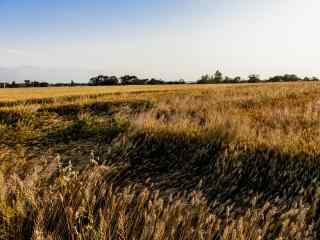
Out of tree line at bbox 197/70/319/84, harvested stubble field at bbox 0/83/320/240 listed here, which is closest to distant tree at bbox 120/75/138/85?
tree line at bbox 197/70/319/84

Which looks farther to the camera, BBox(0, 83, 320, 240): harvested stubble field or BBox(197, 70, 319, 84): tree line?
BBox(197, 70, 319, 84): tree line

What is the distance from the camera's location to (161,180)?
4156 mm

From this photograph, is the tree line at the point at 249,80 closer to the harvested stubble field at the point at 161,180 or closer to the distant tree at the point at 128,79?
the distant tree at the point at 128,79

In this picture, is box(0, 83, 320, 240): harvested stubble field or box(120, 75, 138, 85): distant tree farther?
box(120, 75, 138, 85): distant tree

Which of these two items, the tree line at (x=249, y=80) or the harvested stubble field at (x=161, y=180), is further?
the tree line at (x=249, y=80)

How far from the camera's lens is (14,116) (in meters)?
9.92

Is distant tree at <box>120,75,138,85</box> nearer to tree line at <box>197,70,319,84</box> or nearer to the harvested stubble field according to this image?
tree line at <box>197,70,319,84</box>

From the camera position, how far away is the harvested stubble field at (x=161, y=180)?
2.31 meters

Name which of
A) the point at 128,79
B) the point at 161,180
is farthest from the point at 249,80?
the point at 161,180

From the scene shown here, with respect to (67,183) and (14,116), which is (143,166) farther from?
(14,116)

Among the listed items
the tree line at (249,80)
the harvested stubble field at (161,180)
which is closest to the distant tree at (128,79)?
the tree line at (249,80)

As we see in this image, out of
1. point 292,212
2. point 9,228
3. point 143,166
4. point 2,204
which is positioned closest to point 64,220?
point 9,228

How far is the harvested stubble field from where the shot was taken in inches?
90.9

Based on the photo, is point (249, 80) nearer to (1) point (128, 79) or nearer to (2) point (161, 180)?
(1) point (128, 79)
